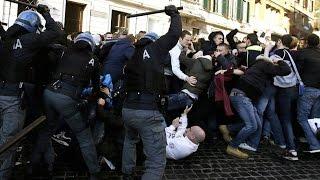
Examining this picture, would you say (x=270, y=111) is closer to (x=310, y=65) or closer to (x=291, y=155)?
(x=291, y=155)

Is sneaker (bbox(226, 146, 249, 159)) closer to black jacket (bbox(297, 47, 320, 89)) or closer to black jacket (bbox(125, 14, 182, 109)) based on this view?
black jacket (bbox(297, 47, 320, 89))

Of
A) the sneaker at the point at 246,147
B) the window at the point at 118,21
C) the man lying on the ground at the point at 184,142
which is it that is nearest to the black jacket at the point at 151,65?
the man lying on the ground at the point at 184,142

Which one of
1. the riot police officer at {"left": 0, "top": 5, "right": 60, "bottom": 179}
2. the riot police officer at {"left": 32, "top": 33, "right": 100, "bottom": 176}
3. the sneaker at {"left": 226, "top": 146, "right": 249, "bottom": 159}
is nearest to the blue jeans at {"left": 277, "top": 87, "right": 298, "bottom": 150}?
the sneaker at {"left": 226, "top": 146, "right": 249, "bottom": 159}

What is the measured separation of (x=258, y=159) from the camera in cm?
641

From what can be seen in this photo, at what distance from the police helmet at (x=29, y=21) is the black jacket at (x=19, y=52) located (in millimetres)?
97

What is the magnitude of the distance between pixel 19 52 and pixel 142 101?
1459mm

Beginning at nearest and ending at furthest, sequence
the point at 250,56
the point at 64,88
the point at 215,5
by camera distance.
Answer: the point at 64,88 → the point at 250,56 → the point at 215,5

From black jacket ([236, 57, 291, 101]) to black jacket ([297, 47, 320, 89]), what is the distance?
697mm

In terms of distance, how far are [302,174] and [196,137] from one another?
1685 mm

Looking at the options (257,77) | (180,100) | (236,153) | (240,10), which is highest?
(240,10)

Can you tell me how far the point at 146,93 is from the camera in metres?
4.14

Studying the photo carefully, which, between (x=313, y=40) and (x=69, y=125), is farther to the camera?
(x=313, y=40)

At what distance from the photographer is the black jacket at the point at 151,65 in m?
4.06

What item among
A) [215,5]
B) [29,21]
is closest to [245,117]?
[29,21]
